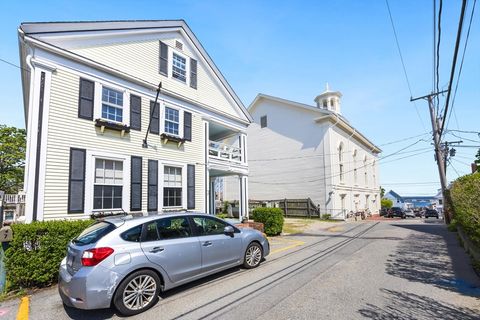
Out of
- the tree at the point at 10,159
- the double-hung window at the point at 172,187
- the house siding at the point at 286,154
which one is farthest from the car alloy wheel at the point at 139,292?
the tree at the point at 10,159

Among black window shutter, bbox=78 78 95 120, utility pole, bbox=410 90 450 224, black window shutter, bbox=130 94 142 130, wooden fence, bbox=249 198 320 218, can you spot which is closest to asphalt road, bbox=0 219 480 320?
black window shutter, bbox=78 78 95 120

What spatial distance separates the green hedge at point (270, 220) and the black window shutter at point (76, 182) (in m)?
7.98

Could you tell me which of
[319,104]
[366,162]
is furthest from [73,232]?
[366,162]

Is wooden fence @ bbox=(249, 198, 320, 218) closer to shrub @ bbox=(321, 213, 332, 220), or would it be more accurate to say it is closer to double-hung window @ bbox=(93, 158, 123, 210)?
shrub @ bbox=(321, 213, 332, 220)

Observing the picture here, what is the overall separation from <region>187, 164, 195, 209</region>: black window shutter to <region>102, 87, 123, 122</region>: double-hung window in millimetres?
3863

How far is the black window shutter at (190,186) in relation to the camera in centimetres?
1264

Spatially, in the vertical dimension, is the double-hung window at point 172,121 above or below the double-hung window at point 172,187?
above

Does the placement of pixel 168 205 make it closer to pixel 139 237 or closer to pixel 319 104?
pixel 139 237

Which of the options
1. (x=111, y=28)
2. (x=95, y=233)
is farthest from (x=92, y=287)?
(x=111, y=28)

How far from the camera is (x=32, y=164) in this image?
8164 millimetres

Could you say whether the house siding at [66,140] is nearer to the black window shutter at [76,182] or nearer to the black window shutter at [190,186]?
the black window shutter at [76,182]

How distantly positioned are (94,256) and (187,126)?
9.27 meters

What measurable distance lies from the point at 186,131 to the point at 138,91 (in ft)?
9.27

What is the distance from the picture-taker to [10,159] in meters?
29.5
